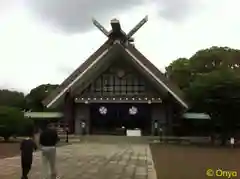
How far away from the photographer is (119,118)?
48406 mm

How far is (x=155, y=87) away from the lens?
4588cm

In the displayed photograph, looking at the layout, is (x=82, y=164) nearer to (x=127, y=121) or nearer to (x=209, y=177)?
(x=209, y=177)

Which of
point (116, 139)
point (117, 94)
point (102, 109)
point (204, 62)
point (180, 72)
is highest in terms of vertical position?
point (204, 62)

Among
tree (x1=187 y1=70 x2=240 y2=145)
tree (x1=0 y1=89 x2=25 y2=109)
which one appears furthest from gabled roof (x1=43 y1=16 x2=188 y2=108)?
tree (x1=0 y1=89 x2=25 y2=109)

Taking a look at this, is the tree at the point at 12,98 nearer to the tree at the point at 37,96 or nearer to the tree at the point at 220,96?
the tree at the point at 37,96

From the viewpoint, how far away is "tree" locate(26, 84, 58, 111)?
2591 inches

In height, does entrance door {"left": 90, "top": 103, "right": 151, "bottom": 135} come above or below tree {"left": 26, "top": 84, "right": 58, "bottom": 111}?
below

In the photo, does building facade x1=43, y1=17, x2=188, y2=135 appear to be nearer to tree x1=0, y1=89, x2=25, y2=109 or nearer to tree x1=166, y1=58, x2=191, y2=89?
tree x1=166, y1=58, x2=191, y2=89

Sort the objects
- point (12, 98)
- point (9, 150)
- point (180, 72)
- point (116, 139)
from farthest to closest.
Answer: point (12, 98) → point (180, 72) → point (116, 139) → point (9, 150)

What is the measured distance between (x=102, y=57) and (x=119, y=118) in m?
6.63

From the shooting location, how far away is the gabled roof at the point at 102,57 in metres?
44.6

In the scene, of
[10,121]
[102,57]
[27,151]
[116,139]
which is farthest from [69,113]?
[27,151]

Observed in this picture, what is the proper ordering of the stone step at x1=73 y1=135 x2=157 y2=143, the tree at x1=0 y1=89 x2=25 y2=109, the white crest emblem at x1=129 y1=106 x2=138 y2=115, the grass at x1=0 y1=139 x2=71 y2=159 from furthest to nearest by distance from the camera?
the tree at x1=0 y1=89 x2=25 y2=109, the white crest emblem at x1=129 y1=106 x2=138 y2=115, the stone step at x1=73 y1=135 x2=157 y2=143, the grass at x1=0 y1=139 x2=71 y2=159

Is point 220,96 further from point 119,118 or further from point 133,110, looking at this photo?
point 119,118
